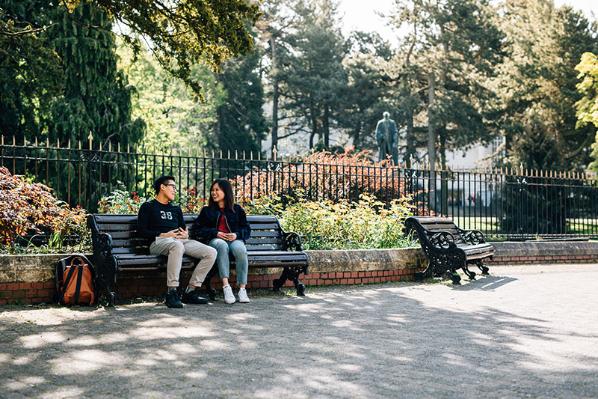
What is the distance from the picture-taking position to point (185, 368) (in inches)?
207

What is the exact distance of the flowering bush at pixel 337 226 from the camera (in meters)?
11.8

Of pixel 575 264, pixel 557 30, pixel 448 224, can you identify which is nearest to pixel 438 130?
pixel 557 30

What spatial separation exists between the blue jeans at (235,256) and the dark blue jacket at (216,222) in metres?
0.30

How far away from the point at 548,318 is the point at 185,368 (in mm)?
4342

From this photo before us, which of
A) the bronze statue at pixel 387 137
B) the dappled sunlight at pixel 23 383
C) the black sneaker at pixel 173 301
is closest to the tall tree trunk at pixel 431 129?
the bronze statue at pixel 387 137

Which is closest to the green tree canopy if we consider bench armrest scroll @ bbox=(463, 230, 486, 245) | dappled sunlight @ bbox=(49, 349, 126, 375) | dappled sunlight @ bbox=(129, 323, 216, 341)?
bench armrest scroll @ bbox=(463, 230, 486, 245)

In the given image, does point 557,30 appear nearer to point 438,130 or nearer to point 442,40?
point 442,40

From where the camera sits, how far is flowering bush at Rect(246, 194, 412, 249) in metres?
11.8

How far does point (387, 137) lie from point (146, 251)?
45.3 ft

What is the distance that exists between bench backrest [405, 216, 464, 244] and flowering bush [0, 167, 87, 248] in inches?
204

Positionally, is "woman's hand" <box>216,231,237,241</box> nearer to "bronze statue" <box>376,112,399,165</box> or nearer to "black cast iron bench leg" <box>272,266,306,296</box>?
"black cast iron bench leg" <box>272,266,306,296</box>

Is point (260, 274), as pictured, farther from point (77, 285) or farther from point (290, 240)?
point (77, 285)

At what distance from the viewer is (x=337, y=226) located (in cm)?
1193

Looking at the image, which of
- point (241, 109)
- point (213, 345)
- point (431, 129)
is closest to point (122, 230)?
point (213, 345)
